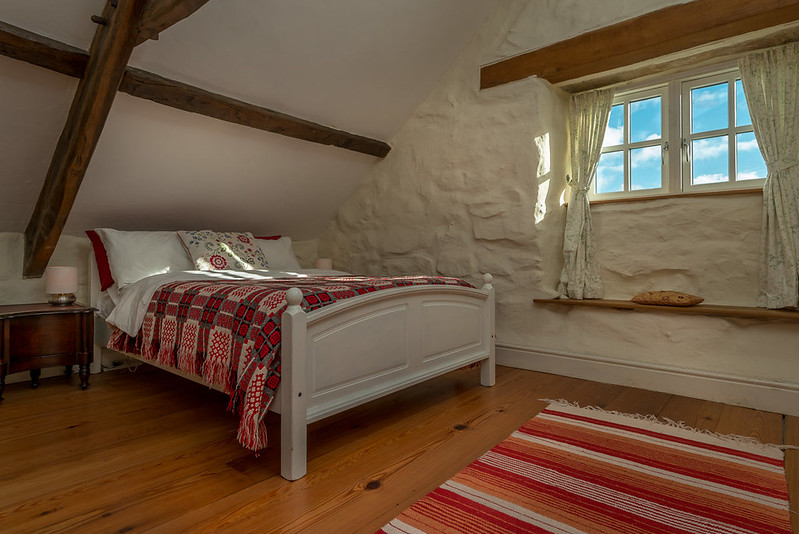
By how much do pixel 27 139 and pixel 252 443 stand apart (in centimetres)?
226

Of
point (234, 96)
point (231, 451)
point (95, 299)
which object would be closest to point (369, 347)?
point (231, 451)

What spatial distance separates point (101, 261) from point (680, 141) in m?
3.94

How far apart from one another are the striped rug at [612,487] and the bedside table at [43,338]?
94.0 inches

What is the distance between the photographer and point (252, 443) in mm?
1688

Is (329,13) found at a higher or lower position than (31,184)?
higher

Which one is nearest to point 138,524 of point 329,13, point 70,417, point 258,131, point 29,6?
point 70,417

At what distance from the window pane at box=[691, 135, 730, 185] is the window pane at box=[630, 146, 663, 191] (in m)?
0.21

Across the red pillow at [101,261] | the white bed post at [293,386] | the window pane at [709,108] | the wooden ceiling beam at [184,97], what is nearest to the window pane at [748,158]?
the window pane at [709,108]

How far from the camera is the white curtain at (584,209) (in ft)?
10.7

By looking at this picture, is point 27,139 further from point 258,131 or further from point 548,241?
point 548,241

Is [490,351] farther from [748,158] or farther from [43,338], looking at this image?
[43,338]

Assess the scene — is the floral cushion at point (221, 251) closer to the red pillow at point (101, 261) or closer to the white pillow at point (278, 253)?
the white pillow at point (278, 253)

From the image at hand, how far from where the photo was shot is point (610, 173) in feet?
11.3

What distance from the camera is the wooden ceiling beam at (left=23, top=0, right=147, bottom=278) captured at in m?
2.15
